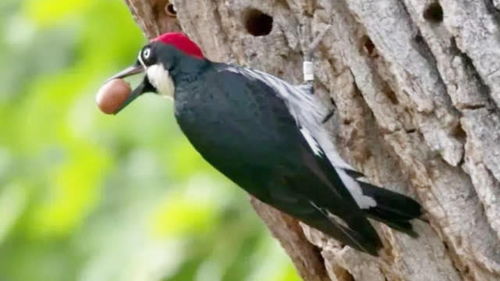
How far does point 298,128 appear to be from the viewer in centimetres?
413

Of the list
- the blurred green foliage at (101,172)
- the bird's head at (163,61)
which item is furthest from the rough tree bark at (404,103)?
the blurred green foliage at (101,172)

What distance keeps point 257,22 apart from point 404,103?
20.6 inches

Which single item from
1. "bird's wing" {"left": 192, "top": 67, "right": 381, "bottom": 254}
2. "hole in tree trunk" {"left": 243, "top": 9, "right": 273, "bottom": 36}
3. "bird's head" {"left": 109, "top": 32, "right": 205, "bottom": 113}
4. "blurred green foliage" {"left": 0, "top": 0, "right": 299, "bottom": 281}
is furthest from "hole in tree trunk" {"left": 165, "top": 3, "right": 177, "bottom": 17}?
"blurred green foliage" {"left": 0, "top": 0, "right": 299, "bottom": 281}

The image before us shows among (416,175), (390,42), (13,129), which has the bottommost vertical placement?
(416,175)

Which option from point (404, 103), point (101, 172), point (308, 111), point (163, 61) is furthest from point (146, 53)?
point (101, 172)

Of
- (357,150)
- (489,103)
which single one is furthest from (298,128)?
(489,103)

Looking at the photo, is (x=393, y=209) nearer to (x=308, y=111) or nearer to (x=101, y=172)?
(x=308, y=111)

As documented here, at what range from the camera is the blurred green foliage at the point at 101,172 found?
16.9ft

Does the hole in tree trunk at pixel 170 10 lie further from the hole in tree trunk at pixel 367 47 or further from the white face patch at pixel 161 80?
the hole in tree trunk at pixel 367 47

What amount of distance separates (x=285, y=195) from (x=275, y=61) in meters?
0.45

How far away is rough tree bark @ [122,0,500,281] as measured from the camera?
12.6 ft

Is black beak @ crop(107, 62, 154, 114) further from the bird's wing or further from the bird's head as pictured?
the bird's wing

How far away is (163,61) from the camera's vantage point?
4.32 metres

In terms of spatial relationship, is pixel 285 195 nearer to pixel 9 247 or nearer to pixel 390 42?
pixel 390 42
